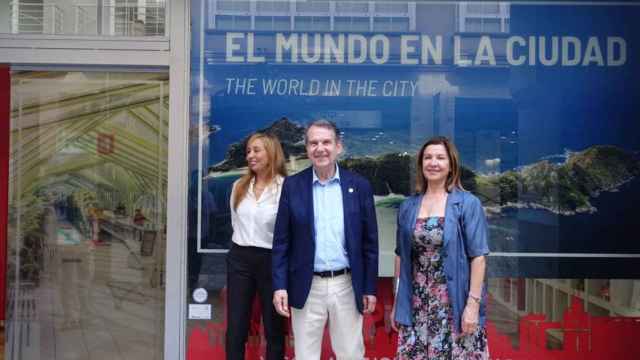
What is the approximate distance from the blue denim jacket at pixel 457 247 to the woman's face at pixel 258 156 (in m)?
1.02

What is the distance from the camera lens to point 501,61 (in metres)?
4.96

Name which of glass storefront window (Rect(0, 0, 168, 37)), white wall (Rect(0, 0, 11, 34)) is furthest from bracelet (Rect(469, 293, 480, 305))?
white wall (Rect(0, 0, 11, 34))

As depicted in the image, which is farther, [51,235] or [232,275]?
[51,235]

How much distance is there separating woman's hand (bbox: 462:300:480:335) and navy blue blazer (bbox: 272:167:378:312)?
51 centimetres

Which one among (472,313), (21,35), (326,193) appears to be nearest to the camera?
(472,313)

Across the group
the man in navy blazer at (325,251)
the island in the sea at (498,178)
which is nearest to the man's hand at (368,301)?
the man in navy blazer at (325,251)

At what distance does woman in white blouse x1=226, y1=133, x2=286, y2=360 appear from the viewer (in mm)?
4316

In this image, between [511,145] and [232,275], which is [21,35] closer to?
[232,275]

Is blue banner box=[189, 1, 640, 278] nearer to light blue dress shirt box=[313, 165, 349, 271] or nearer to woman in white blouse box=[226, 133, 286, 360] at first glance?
woman in white blouse box=[226, 133, 286, 360]

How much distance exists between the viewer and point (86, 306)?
202 inches

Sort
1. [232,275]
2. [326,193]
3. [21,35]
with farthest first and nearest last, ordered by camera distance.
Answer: [21,35] → [232,275] → [326,193]

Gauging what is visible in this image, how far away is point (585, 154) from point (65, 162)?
3.43m

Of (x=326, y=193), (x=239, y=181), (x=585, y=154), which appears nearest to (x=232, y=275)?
(x=239, y=181)

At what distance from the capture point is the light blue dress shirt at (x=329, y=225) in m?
3.91
